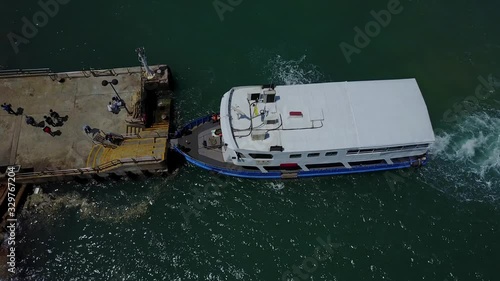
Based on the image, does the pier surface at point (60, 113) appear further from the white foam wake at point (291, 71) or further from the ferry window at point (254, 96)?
the white foam wake at point (291, 71)

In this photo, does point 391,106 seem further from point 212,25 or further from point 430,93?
point 212,25

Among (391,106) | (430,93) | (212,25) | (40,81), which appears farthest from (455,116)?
(40,81)

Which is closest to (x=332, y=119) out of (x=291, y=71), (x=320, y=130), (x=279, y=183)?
(x=320, y=130)

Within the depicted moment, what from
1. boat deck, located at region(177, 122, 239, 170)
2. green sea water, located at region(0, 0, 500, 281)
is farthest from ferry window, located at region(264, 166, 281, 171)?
boat deck, located at region(177, 122, 239, 170)

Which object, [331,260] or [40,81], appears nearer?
[331,260]

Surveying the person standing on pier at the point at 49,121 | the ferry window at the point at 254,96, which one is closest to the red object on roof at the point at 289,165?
the ferry window at the point at 254,96

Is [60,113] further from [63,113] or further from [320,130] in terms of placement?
[320,130]

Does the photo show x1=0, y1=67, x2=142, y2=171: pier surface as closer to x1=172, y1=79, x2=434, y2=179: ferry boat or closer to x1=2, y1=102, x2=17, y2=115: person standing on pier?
x1=2, y1=102, x2=17, y2=115: person standing on pier
